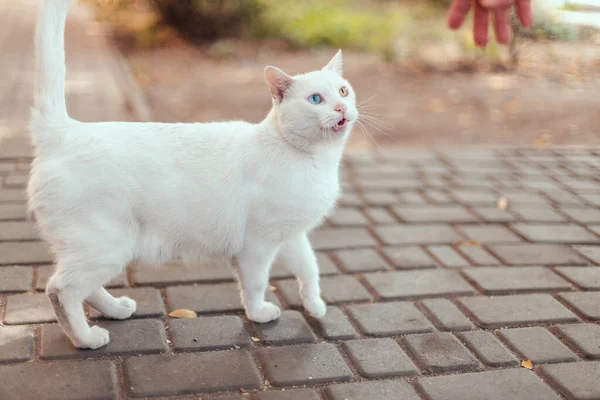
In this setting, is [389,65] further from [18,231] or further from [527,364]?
[527,364]

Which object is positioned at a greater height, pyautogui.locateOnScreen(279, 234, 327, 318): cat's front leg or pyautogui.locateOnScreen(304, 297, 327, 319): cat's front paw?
pyautogui.locateOnScreen(279, 234, 327, 318): cat's front leg

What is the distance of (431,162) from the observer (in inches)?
239

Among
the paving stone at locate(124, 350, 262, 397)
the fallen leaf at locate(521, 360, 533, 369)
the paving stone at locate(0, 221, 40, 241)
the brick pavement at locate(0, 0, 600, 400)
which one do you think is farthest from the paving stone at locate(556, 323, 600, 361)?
the paving stone at locate(0, 221, 40, 241)

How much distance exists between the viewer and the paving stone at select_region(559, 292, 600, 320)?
350 cm

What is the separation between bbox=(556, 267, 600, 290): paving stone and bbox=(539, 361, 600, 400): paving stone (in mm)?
872

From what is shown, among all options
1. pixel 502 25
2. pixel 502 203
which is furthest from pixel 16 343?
pixel 502 203

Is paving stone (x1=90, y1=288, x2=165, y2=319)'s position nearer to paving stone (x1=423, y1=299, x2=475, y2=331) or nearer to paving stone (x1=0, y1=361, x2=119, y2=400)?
paving stone (x1=0, y1=361, x2=119, y2=400)

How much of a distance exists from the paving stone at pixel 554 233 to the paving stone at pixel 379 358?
5.89ft

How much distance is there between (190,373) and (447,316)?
133 centimetres

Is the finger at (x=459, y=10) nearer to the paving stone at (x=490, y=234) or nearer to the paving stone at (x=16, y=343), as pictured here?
the paving stone at (x=490, y=234)

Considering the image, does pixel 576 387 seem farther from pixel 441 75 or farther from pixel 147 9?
pixel 147 9

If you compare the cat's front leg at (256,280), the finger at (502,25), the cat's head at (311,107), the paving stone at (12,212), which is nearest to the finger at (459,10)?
the finger at (502,25)

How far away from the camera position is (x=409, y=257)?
4.16 metres

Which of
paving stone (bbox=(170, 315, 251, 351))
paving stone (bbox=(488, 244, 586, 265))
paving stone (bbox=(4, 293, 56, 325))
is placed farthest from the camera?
paving stone (bbox=(488, 244, 586, 265))
